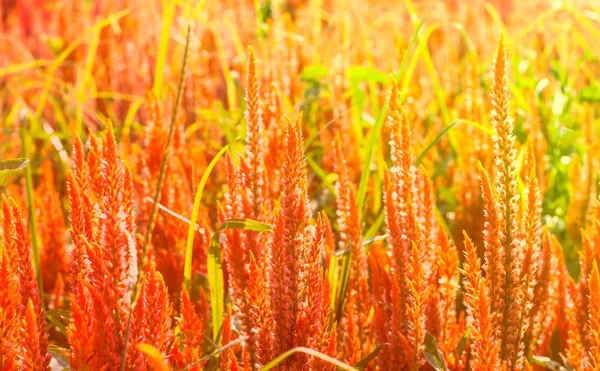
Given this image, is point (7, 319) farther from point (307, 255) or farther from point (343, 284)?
point (343, 284)

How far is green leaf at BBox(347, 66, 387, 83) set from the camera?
60.6 inches

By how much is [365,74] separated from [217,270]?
0.83 meters

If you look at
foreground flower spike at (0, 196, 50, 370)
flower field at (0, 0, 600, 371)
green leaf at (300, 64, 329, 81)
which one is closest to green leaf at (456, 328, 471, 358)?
Result: flower field at (0, 0, 600, 371)

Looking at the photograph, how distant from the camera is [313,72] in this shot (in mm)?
1742

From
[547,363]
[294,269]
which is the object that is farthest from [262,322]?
[547,363]

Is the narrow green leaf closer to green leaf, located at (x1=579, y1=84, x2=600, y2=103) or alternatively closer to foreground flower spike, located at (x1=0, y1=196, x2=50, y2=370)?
foreground flower spike, located at (x1=0, y1=196, x2=50, y2=370)

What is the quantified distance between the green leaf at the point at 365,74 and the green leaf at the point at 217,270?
0.76 meters

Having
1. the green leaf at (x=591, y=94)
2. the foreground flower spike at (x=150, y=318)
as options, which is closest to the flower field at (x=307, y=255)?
the foreground flower spike at (x=150, y=318)

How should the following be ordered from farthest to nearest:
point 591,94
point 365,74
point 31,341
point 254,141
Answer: point 591,94
point 365,74
point 254,141
point 31,341

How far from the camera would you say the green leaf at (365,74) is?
1540 mm

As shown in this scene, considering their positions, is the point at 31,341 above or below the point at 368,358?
above

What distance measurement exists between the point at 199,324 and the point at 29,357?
0.18 m

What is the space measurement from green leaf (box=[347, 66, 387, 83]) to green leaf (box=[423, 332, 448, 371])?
0.80 metres

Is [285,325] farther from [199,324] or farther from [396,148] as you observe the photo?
[396,148]
